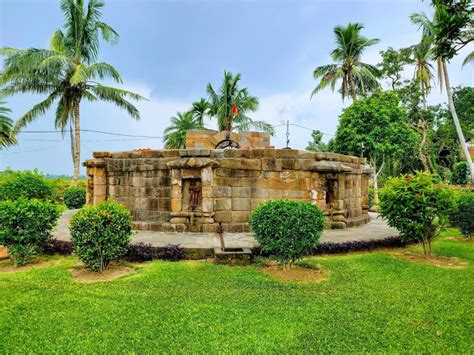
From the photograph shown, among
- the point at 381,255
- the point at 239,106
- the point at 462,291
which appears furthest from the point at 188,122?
the point at 462,291

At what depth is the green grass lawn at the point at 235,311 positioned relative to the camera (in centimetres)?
309

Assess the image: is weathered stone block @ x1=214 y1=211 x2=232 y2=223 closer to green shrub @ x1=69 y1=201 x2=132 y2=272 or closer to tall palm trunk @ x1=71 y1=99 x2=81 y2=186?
green shrub @ x1=69 y1=201 x2=132 y2=272

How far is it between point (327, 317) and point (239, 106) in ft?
76.3

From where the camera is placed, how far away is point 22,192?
1088cm

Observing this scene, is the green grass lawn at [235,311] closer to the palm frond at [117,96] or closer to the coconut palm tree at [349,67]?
the palm frond at [117,96]

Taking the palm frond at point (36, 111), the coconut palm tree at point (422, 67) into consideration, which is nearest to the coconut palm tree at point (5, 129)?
the palm frond at point (36, 111)

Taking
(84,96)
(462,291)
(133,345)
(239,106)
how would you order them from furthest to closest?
(239,106)
(84,96)
(462,291)
(133,345)

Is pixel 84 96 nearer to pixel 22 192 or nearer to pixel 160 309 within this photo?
pixel 22 192

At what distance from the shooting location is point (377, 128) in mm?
17594

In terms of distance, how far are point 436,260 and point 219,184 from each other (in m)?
5.47

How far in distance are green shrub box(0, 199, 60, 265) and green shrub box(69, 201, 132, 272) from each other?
51.2 inches

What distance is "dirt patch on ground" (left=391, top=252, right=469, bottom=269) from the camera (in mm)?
6020

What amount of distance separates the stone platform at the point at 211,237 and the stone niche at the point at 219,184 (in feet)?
1.50

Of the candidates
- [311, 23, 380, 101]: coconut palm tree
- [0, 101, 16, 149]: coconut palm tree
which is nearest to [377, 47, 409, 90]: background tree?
[311, 23, 380, 101]: coconut palm tree
